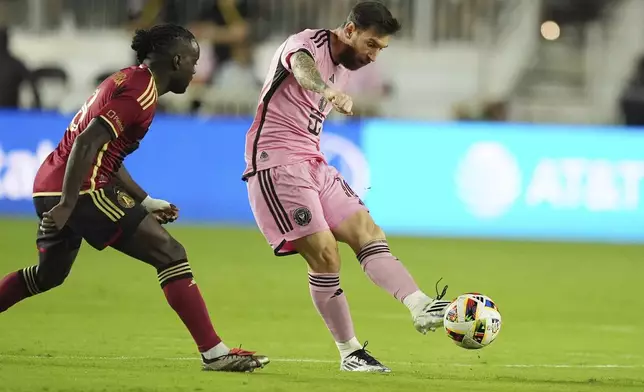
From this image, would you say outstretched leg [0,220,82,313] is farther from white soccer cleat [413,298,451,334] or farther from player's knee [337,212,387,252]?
white soccer cleat [413,298,451,334]

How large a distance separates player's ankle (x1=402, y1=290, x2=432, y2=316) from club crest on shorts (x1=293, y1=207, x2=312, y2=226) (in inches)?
29.0

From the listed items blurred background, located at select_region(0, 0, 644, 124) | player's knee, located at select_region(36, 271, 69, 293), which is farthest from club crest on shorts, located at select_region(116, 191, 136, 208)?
blurred background, located at select_region(0, 0, 644, 124)

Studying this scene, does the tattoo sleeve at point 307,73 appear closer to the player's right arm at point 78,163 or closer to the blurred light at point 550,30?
the player's right arm at point 78,163

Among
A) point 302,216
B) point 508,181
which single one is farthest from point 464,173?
point 302,216

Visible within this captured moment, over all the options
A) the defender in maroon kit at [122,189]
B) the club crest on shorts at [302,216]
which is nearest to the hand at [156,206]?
the defender in maroon kit at [122,189]

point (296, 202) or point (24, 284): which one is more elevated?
point (296, 202)

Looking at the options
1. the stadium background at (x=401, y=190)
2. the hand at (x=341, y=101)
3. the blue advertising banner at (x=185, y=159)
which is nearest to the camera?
the hand at (x=341, y=101)

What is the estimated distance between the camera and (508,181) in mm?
18031

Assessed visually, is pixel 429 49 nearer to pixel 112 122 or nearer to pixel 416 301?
pixel 416 301

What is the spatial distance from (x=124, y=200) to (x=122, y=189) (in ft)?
0.91

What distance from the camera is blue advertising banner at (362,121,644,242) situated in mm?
18016

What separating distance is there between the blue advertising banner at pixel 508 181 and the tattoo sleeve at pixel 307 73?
34.6 ft

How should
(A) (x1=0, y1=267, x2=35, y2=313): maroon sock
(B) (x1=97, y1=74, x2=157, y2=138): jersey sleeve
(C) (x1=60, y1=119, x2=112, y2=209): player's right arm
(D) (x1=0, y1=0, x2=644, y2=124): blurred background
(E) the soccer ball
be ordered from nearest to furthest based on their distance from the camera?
(C) (x1=60, y1=119, x2=112, y2=209): player's right arm
(B) (x1=97, y1=74, x2=157, y2=138): jersey sleeve
(E) the soccer ball
(A) (x1=0, y1=267, x2=35, y2=313): maroon sock
(D) (x1=0, y1=0, x2=644, y2=124): blurred background

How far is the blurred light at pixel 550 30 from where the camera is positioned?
23617 mm
